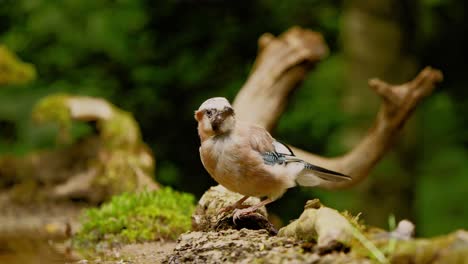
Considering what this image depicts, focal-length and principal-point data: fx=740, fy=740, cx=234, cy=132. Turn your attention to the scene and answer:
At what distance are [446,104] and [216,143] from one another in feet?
18.7

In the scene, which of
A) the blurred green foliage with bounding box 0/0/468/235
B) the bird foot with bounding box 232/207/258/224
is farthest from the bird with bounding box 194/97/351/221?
the blurred green foliage with bounding box 0/0/468/235

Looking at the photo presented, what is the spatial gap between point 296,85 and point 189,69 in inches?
104

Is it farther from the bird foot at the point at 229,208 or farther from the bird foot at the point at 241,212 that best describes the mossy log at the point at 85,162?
the bird foot at the point at 241,212

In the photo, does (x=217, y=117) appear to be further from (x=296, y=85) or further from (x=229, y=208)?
(x=296, y=85)

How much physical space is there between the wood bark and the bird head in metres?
2.25

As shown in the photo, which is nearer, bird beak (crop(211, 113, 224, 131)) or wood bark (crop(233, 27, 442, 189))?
bird beak (crop(211, 113, 224, 131))

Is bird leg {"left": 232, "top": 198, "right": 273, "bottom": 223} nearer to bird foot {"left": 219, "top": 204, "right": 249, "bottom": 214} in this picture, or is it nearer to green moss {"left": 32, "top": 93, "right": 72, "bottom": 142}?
bird foot {"left": 219, "top": 204, "right": 249, "bottom": 214}

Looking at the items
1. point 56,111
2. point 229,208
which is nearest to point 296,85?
point 56,111

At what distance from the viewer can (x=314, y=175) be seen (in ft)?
13.0

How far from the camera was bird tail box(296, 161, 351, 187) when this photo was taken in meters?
3.92

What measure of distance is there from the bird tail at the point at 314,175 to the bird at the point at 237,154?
26 cm

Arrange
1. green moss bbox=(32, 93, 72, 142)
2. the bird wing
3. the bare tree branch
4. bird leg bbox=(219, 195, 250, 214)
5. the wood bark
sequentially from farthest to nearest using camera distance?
green moss bbox=(32, 93, 72, 142)
the bare tree branch
the wood bark
bird leg bbox=(219, 195, 250, 214)
the bird wing

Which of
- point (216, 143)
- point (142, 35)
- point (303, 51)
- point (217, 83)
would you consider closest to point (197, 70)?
A: point (217, 83)

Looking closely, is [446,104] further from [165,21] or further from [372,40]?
[165,21]
